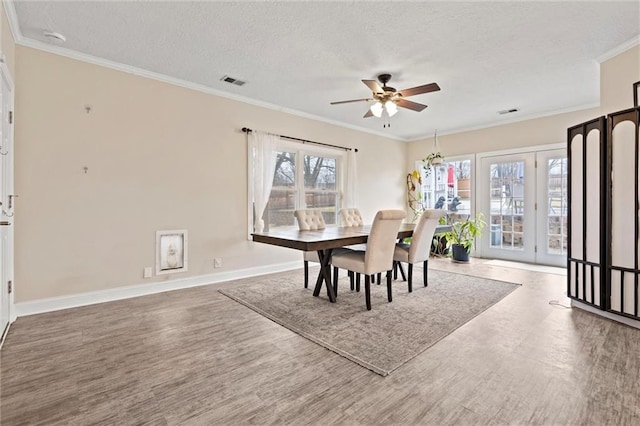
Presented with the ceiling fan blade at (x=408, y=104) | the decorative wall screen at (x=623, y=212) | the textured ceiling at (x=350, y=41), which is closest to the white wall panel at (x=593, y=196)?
the decorative wall screen at (x=623, y=212)

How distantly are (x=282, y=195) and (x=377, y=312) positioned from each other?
2.66 m

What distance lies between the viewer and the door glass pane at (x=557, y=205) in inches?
205

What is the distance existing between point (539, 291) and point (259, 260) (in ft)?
12.2

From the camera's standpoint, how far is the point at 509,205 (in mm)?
5852

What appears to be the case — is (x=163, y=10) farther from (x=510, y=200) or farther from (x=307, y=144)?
(x=510, y=200)

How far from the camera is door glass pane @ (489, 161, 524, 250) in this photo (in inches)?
225

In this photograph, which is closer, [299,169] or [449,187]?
[299,169]

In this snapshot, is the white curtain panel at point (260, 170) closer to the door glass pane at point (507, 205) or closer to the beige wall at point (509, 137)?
the beige wall at point (509, 137)

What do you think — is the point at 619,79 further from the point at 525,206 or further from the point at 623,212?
the point at 525,206

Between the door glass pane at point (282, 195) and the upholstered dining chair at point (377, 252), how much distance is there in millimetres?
1856

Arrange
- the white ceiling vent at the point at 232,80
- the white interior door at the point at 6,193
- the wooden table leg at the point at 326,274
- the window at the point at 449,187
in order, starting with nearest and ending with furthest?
1. the white interior door at the point at 6,193
2. the wooden table leg at the point at 326,274
3. the white ceiling vent at the point at 232,80
4. the window at the point at 449,187

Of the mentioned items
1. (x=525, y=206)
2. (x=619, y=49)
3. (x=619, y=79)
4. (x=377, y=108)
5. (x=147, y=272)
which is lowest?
(x=147, y=272)

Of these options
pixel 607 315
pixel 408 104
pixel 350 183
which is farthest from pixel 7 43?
pixel 607 315

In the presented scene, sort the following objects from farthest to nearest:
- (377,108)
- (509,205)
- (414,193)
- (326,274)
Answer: (414,193) < (509,205) < (377,108) < (326,274)
